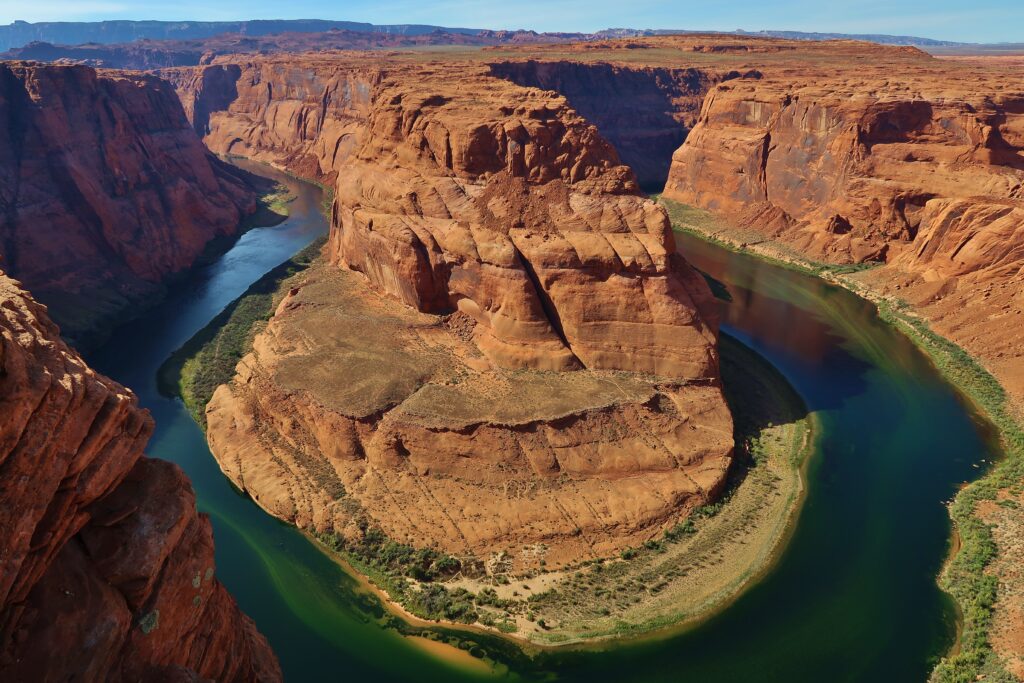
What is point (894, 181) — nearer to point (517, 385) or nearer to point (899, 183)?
point (899, 183)

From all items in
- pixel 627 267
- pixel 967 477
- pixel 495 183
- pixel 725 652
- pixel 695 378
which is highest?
pixel 495 183

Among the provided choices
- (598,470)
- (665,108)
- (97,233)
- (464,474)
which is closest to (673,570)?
(598,470)

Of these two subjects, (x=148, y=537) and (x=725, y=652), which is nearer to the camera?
(x=148, y=537)

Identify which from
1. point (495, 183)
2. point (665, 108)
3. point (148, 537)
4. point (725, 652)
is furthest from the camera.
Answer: point (665, 108)

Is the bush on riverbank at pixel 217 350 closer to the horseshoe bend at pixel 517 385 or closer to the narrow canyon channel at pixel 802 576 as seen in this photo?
the horseshoe bend at pixel 517 385

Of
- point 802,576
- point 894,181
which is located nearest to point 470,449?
point 802,576

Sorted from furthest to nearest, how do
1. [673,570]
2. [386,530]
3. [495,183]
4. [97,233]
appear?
[97,233] < [495,183] < [386,530] < [673,570]

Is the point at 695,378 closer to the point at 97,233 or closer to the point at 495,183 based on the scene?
the point at 495,183

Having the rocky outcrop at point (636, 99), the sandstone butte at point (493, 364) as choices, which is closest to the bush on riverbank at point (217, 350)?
the sandstone butte at point (493, 364)
